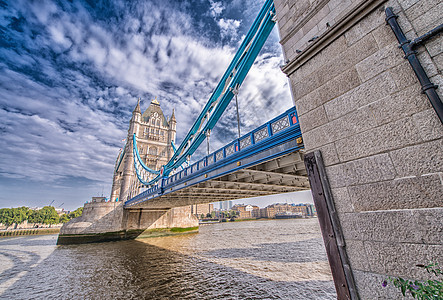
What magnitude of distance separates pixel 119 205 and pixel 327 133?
1072 inches

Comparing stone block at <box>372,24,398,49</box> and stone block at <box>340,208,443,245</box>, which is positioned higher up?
stone block at <box>372,24,398,49</box>

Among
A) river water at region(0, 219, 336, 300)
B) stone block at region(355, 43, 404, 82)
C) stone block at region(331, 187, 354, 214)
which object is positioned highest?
stone block at region(355, 43, 404, 82)

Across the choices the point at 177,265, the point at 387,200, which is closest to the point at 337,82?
the point at 387,200

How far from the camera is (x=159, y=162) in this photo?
43.9 m

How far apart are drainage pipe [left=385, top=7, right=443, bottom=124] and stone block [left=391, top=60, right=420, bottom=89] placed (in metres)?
→ 0.08

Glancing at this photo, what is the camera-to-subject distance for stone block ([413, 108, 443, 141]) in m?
1.78

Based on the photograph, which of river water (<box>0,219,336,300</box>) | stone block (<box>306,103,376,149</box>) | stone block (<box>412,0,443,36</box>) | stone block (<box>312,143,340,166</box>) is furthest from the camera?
river water (<box>0,219,336,300</box>)

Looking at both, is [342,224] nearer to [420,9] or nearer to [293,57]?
[420,9]

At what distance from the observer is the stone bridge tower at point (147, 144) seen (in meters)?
35.8

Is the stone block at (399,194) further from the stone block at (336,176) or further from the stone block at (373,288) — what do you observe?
the stone block at (373,288)

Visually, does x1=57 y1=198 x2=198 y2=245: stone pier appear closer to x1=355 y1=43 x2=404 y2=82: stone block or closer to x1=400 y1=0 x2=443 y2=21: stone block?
x1=355 y1=43 x2=404 y2=82: stone block

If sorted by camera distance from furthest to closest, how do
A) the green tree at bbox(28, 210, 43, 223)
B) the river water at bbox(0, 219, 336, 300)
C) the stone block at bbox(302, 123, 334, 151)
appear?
the green tree at bbox(28, 210, 43, 223), the river water at bbox(0, 219, 336, 300), the stone block at bbox(302, 123, 334, 151)

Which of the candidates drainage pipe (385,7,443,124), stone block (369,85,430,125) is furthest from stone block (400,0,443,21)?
stone block (369,85,430,125)

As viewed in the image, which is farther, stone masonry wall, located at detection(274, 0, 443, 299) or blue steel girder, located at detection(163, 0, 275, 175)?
blue steel girder, located at detection(163, 0, 275, 175)
